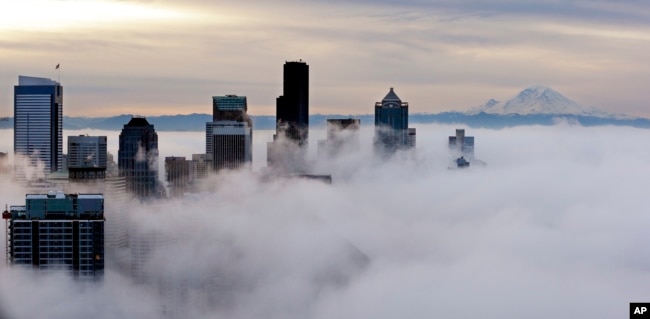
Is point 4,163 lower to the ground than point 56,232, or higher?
higher

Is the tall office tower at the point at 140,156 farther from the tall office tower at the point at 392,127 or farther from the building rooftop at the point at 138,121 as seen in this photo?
the tall office tower at the point at 392,127

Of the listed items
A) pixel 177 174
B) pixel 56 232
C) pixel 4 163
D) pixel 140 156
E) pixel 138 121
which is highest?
pixel 138 121

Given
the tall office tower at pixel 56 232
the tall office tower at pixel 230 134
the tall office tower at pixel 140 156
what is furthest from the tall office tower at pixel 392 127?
the tall office tower at pixel 56 232

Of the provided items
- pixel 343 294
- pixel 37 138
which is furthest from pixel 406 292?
pixel 37 138

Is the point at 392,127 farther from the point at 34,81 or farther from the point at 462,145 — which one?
the point at 34,81

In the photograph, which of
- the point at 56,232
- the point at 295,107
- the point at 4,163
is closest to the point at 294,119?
the point at 295,107

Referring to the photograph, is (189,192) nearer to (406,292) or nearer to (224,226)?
(224,226)

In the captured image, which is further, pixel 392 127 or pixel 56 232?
pixel 392 127
